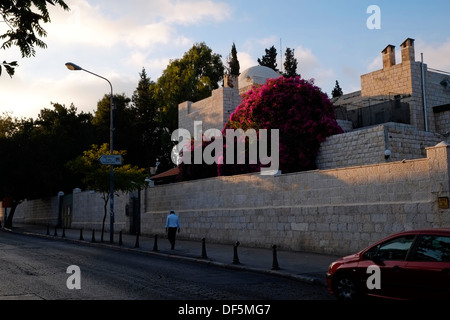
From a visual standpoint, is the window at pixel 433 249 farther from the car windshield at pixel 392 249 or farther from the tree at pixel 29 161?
the tree at pixel 29 161

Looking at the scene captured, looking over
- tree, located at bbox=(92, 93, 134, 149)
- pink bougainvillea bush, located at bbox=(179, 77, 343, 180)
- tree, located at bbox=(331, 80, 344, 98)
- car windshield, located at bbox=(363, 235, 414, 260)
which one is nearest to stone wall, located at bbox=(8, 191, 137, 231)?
pink bougainvillea bush, located at bbox=(179, 77, 343, 180)

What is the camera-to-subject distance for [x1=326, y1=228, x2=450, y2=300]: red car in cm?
706

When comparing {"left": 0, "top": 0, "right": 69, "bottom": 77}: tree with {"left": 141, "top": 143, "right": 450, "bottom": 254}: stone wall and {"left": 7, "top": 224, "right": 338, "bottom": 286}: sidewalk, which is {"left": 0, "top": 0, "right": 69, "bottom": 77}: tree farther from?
{"left": 141, "top": 143, "right": 450, "bottom": 254}: stone wall

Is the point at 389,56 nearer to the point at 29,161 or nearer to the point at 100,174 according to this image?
the point at 100,174

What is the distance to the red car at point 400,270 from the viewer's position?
706cm

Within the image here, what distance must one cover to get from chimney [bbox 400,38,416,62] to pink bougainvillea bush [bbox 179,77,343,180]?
7484 millimetres

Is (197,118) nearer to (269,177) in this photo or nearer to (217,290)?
(269,177)

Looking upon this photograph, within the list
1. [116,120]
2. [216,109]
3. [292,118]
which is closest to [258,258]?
[292,118]

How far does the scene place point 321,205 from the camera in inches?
663

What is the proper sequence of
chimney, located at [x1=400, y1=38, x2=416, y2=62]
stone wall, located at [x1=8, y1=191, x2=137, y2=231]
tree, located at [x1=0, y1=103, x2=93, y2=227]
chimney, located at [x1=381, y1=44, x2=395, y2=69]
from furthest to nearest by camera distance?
tree, located at [x1=0, y1=103, x2=93, y2=227] < stone wall, located at [x1=8, y1=191, x2=137, y2=231] < chimney, located at [x1=381, y1=44, x2=395, y2=69] < chimney, located at [x1=400, y1=38, x2=416, y2=62]

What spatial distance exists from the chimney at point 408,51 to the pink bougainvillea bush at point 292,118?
24.2 ft

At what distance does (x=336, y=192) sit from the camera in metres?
16.4

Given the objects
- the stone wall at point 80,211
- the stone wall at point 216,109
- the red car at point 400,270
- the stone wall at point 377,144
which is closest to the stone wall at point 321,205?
the stone wall at point 377,144
